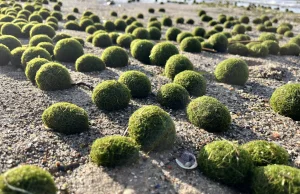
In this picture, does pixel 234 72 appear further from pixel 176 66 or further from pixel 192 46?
pixel 192 46

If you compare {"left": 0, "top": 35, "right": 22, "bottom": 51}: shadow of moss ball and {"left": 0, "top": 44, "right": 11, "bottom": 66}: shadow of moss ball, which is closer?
{"left": 0, "top": 44, "right": 11, "bottom": 66}: shadow of moss ball

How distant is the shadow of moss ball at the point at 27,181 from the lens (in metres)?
5.36

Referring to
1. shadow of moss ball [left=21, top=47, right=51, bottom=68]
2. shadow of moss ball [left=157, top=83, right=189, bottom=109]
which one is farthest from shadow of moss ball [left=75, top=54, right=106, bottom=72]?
shadow of moss ball [left=157, top=83, right=189, bottom=109]

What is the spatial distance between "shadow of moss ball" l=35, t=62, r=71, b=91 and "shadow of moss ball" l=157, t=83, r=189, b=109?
10.4 feet

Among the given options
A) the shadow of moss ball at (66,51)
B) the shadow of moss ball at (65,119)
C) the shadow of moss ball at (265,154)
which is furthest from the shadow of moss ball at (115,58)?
the shadow of moss ball at (265,154)

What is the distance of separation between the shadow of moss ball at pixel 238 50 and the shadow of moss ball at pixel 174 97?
797 cm

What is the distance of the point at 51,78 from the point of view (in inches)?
422

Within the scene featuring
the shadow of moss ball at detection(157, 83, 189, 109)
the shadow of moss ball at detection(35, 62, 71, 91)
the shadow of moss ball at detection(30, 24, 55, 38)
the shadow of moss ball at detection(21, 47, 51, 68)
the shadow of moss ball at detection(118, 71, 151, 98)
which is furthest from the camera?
the shadow of moss ball at detection(30, 24, 55, 38)

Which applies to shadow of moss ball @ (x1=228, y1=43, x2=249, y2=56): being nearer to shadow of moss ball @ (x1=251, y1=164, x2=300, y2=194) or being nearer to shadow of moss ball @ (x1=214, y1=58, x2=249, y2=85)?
shadow of moss ball @ (x1=214, y1=58, x2=249, y2=85)

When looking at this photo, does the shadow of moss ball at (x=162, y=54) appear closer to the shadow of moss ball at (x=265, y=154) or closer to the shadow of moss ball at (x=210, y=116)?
the shadow of moss ball at (x=210, y=116)

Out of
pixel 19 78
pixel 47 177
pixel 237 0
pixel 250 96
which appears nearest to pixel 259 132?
pixel 250 96

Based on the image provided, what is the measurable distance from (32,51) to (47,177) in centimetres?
836

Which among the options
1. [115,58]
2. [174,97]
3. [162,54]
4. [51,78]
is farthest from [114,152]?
[162,54]

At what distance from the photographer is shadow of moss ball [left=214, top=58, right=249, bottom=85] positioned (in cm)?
1218
